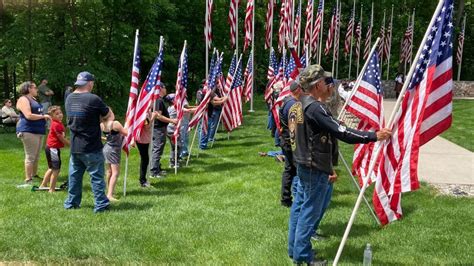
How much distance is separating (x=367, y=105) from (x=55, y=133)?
16.2 ft

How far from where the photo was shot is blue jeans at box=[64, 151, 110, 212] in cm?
690

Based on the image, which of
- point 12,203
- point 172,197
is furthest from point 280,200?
point 12,203

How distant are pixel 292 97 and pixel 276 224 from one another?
5.59 feet

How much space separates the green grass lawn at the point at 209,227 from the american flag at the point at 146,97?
45.5 inches

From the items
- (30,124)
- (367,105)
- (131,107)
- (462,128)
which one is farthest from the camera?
(462,128)

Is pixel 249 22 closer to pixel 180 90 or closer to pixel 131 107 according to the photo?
pixel 180 90

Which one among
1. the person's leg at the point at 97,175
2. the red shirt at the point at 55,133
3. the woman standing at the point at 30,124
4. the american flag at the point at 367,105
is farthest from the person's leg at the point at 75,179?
the american flag at the point at 367,105

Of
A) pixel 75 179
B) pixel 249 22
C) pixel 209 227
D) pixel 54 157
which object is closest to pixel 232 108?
pixel 54 157

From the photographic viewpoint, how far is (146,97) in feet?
28.5

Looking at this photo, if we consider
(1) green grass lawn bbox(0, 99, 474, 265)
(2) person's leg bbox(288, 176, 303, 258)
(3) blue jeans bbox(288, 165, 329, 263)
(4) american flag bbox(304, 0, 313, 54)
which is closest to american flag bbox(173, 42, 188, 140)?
(1) green grass lawn bbox(0, 99, 474, 265)

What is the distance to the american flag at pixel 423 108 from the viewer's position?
182 inches

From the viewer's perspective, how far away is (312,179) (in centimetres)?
471

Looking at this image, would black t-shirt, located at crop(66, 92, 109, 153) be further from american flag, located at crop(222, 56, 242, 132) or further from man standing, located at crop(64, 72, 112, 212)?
american flag, located at crop(222, 56, 242, 132)

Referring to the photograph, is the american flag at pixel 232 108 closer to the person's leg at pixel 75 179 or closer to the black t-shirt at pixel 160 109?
the black t-shirt at pixel 160 109
